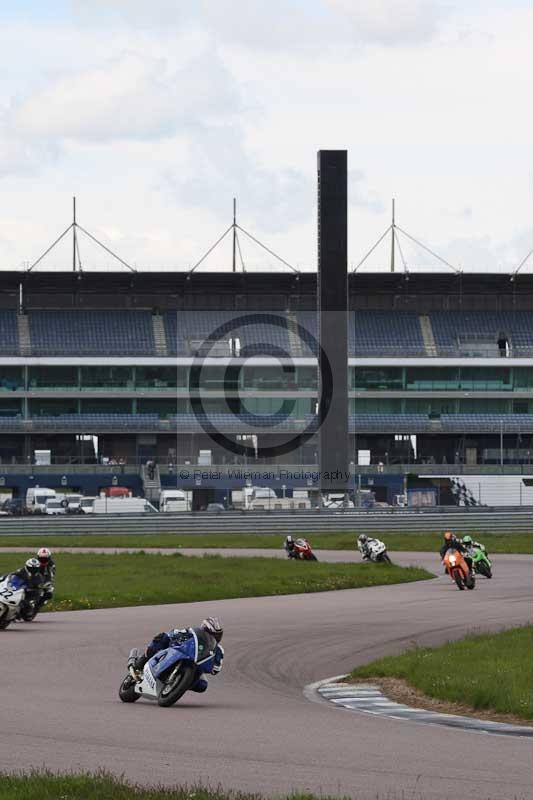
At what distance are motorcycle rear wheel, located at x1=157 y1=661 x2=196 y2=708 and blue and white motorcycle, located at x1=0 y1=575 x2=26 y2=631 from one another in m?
8.95

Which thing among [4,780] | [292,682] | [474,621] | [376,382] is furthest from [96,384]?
[4,780]

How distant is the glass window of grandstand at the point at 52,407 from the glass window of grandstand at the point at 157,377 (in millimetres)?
4711

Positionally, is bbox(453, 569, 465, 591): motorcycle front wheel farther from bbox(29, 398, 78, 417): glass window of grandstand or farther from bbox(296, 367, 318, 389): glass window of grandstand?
bbox(29, 398, 78, 417): glass window of grandstand

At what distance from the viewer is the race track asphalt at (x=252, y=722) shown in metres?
10.9

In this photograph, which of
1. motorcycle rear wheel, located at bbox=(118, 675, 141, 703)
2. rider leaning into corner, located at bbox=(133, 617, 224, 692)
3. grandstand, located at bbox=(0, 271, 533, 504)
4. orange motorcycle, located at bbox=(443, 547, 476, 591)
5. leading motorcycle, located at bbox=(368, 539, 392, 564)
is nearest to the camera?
rider leaning into corner, located at bbox=(133, 617, 224, 692)

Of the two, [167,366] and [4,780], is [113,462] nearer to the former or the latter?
[167,366]

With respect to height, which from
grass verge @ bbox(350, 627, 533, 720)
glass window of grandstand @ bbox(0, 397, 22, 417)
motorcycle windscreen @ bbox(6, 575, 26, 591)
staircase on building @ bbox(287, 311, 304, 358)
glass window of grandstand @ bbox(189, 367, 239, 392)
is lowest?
grass verge @ bbox(350, 627, 533, 720)

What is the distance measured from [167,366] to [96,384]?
5.03m

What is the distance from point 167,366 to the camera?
98.1 meters

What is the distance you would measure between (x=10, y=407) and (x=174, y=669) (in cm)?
8388

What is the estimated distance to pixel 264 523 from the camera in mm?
64625

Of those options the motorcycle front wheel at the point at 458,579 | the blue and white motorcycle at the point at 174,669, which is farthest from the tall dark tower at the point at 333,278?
the blue and white motorcycle at the point at 174,669

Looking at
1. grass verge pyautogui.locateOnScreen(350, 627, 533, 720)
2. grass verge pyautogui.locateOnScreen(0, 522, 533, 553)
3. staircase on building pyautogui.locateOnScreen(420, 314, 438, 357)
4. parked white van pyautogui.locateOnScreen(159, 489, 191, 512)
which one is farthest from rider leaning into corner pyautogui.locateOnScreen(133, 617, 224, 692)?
staircase on building pyautogui.locateOnScreen(420, 314, 438, 357)

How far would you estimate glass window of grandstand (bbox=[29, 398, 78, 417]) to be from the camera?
97.6 m
